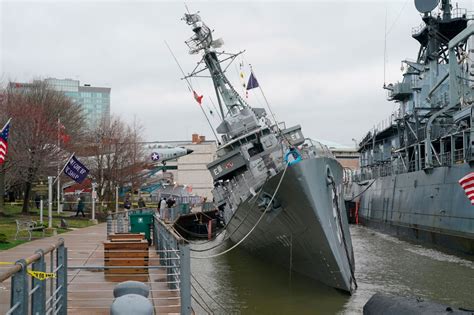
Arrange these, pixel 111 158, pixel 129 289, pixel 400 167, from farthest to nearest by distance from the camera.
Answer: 1. pixel 111 158
2. pixel 400 167
3. pixel 129 289

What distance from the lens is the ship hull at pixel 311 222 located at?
14.4m

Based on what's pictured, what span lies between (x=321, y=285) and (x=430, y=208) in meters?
14.8

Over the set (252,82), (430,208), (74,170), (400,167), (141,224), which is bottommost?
(141,224)

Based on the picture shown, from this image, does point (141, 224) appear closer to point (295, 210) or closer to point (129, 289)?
point (295, 210)

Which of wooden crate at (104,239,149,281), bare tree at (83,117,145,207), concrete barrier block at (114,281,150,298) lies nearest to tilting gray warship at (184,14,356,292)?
wooden crate at (104,239,149,281)

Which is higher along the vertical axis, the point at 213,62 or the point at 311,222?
the point at 213,62

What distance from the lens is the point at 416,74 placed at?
45000 millimetres

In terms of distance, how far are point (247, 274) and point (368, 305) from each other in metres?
9.41

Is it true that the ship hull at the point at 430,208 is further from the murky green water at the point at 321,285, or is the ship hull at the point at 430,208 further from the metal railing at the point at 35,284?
the metal railing at the point at 35,284

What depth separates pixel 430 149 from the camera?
2875cm

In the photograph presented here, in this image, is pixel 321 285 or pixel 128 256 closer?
pixel 128 256

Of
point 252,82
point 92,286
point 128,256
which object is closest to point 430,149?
point 252,82

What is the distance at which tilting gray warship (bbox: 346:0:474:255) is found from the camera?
25016 mm

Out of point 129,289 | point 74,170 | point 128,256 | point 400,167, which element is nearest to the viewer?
point 129,289
